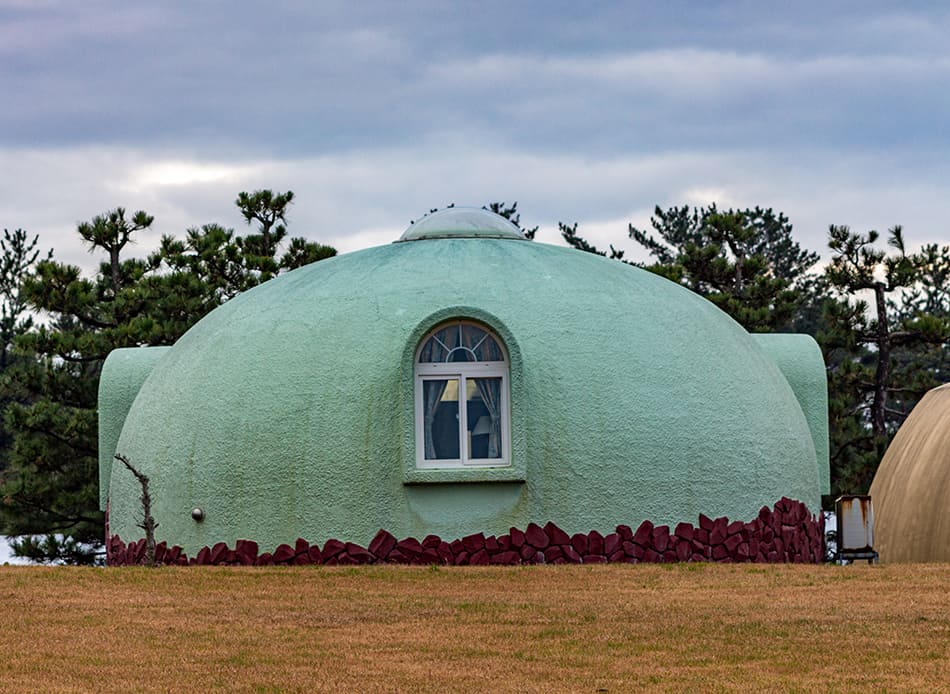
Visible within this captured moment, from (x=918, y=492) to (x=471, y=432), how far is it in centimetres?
734

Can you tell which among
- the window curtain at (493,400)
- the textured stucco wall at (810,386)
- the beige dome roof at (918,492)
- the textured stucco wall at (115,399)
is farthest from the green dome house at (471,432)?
the beige dome roof at (918,492)

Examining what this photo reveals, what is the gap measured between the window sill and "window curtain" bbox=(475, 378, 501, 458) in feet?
1.32

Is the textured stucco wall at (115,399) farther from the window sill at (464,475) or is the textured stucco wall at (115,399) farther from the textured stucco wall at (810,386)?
the textured stucco wall at (810,386)

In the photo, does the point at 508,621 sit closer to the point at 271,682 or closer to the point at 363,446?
the point at 271,682

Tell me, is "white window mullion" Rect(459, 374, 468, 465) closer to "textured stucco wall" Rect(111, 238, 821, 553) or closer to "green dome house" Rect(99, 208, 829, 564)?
"green dome house" Rect(99, 208, 829, 564)

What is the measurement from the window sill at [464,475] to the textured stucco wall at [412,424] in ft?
0.10

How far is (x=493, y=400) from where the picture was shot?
655 inches

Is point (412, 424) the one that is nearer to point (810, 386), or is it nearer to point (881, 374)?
point (810, 386)

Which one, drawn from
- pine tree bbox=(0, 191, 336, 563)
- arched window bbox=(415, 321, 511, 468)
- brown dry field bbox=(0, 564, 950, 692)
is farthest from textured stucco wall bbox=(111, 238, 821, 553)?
pine tree bbox=(0, 191, 336, 563)

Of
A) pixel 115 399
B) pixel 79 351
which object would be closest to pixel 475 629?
pixel 115 399

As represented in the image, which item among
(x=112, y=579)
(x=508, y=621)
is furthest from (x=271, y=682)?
(x=112, y=579)

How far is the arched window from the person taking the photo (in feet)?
54.3

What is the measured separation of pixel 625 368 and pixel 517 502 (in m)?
1.81

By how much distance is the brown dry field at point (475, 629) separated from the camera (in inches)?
394
